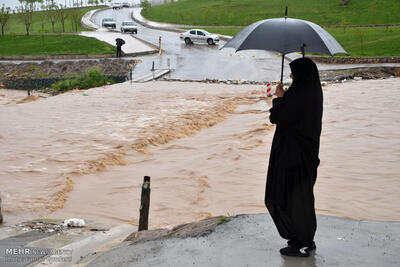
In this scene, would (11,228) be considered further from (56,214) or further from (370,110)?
(370,110)

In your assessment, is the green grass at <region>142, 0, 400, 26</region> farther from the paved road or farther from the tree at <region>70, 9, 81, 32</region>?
the paved road

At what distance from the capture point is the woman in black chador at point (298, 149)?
16.2ft

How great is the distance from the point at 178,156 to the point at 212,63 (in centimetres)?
1982

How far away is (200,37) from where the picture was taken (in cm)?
4275

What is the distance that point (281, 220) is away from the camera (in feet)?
16.7

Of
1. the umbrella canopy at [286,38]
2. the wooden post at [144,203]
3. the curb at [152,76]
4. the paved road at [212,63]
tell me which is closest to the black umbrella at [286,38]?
the umbrella canopy at [286,38]

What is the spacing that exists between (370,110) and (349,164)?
6903 millimetres

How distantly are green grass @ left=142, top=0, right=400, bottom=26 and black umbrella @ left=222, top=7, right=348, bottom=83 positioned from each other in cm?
4606

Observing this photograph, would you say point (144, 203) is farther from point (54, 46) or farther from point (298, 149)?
point (54, 46)

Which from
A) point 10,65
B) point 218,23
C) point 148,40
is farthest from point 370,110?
point 218,23

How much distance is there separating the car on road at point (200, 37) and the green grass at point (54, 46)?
6.49 metres

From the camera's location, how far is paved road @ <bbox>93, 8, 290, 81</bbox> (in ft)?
94.7

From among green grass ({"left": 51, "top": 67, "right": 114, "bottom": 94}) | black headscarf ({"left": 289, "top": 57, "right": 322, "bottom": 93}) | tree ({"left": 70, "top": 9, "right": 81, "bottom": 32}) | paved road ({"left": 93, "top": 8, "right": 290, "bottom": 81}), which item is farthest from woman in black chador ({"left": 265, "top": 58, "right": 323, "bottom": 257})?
tree ({"left": 70, "top": 9, "right": 81, "bottom": 32})

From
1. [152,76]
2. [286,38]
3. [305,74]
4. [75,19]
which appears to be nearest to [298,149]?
[305,74]
